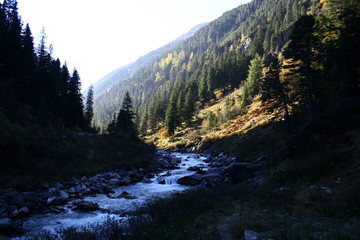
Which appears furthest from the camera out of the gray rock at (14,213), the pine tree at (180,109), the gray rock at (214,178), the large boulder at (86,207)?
the pine tree at (180,109)

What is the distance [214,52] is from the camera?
158 meters

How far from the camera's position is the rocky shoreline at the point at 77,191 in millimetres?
10839

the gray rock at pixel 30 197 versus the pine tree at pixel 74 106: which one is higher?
the pine tree at pixel 74 106

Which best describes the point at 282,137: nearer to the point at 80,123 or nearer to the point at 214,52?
the point at 80,123

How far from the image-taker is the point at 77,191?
15.5 m

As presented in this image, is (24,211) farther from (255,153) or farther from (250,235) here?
(255,153)

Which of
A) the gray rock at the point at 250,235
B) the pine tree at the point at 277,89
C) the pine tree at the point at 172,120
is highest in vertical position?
the pine tree at the point at 172,120

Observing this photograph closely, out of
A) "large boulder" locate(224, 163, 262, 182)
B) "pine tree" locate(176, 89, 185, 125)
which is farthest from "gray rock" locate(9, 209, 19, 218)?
"pine tree" locate(176, 89, 185, 125)

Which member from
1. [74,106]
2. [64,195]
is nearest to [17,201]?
[64,195]

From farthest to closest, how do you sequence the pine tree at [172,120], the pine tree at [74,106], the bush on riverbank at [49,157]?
the pine tree at [172,120], the pine tree at [74,106], the bush on riverbank at [49,157]

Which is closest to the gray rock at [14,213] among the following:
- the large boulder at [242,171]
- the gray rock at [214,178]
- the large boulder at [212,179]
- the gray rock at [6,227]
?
the gray rock at [6,227]

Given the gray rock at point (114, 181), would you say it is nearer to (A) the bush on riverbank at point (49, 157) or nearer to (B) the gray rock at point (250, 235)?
(A) the bush on riverbank at point (49, 157)

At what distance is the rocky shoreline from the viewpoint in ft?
35.6

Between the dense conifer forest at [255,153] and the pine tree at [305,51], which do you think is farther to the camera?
the pine tree at [305,51]
